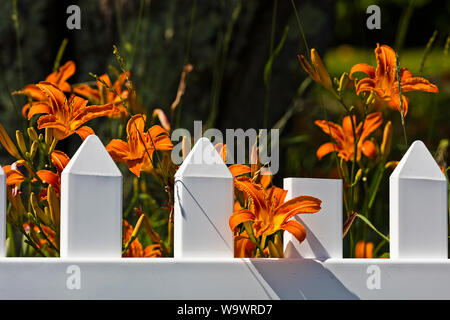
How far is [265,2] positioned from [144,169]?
49.4 inches

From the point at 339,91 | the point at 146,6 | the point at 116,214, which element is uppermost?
the point at 146,6

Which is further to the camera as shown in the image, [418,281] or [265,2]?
[265,2]

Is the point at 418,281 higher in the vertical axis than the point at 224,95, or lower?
lower

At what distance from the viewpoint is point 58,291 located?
1.03 metres

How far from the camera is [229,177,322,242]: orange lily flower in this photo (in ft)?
3.39

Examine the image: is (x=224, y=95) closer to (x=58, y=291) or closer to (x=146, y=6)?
(x=146, y=6)

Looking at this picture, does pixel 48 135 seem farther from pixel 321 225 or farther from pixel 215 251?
pixel 321 225

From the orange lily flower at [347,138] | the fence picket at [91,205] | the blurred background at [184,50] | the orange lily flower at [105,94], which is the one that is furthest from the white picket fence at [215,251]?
the blurred background at [184,50]

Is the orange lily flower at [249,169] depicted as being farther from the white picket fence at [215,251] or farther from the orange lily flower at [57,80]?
the orange lily flower at [57,80]

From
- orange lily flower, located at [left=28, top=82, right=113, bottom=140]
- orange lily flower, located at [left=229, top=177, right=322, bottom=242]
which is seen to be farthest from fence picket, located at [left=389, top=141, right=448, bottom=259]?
orange lily flower, located at [left=28, top=82, right=113, bottom=140]

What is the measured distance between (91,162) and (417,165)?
543 mm

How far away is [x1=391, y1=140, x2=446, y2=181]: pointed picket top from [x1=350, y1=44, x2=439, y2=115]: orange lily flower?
0.07 meters

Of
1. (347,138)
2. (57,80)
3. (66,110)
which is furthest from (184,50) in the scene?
(66,110)
